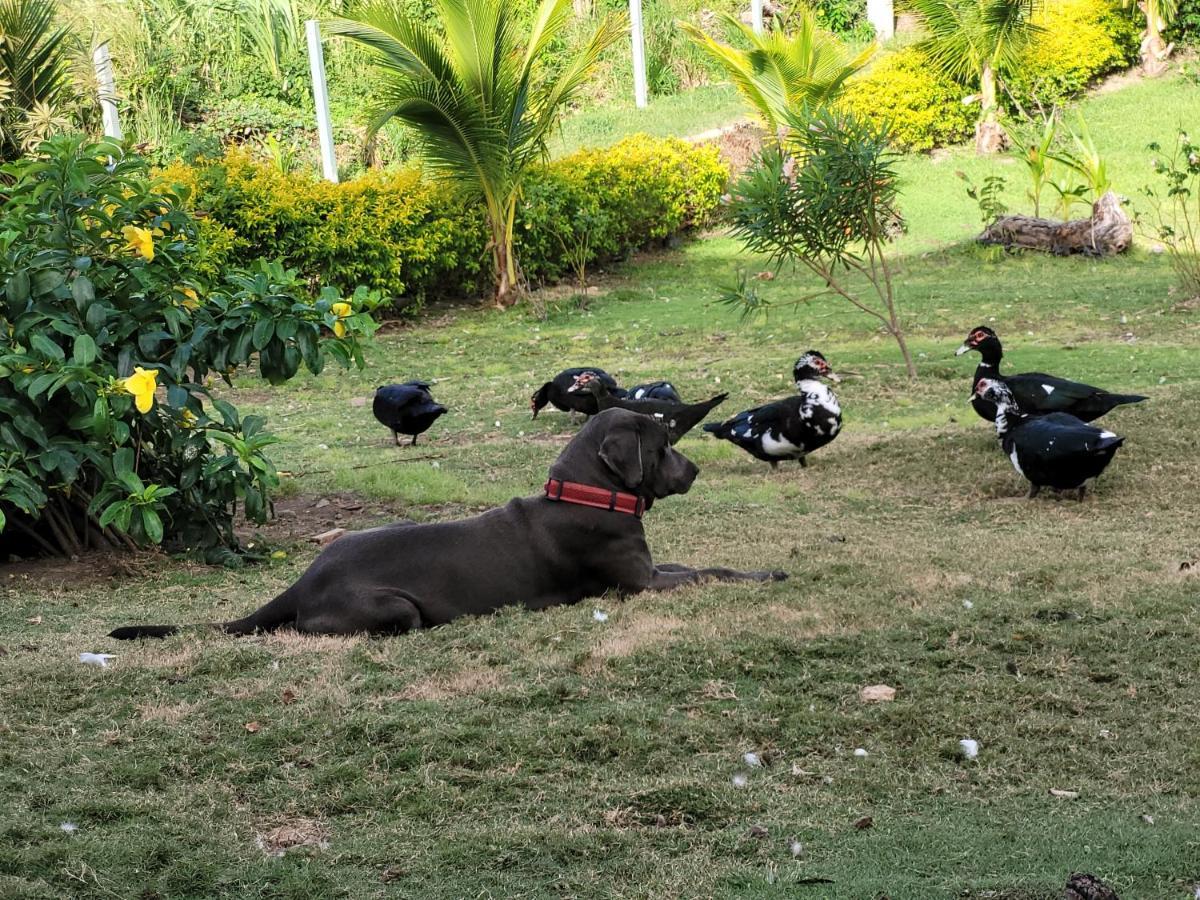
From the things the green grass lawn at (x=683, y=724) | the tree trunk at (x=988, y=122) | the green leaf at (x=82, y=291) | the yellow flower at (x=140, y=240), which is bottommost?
the green grass lawn at (x=683, y=724)

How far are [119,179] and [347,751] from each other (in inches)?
181

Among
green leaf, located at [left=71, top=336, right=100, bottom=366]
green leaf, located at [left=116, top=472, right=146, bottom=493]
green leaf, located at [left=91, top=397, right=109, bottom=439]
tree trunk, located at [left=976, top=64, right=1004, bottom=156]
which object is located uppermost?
tree trunk, located at [left=976, top=64, right=1004, bottom=156]

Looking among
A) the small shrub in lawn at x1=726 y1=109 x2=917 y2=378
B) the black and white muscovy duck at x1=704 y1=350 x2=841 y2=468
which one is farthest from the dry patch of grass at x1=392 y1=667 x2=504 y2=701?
the small shrub in lawn at x1=726 y1=109 x2=917 y2=378

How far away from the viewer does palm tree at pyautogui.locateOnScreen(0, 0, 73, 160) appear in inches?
593

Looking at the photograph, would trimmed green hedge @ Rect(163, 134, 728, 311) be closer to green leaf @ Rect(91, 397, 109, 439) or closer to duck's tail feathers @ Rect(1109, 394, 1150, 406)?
green leaf @ Rect(91, 397, 109, 439)

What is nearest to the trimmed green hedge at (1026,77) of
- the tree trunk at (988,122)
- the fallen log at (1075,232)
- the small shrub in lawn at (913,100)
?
the small shrub in lawn at (913,100)

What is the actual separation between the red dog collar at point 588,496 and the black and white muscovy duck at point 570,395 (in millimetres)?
5191

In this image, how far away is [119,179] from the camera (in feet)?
25.7

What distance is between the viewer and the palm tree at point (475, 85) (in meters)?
17.7

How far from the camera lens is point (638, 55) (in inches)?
1097

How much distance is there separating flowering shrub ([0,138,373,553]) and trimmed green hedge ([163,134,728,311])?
26.4 ft

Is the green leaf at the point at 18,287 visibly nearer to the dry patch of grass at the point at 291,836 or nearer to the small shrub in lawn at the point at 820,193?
the dry patch of grass at the point at 291,836

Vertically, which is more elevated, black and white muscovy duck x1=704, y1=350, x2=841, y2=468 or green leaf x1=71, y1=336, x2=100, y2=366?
green leaf x1=71, y1=336, x2=100, y2=366

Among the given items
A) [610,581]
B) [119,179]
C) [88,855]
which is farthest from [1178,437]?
[88,855]
